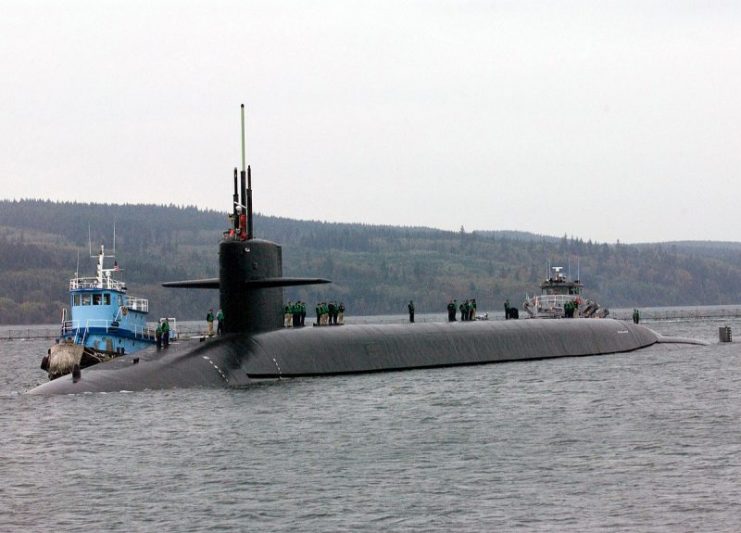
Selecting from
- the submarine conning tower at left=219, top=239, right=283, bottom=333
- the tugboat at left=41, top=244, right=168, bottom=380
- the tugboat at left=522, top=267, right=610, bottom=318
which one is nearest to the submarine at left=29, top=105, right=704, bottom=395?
the submarine conning tower at left=219, top=239, right=283, bottom=333

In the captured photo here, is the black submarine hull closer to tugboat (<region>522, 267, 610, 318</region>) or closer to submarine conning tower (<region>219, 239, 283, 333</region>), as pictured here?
submarine conning tower (<region>219, 239, 283, 333</region>)

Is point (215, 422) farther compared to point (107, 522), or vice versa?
point (215, 422)

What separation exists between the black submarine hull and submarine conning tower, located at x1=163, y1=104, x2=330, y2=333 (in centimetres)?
57

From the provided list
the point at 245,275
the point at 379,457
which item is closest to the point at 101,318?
the point at 245,275

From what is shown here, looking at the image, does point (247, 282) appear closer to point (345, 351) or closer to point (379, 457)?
point (345, 351)

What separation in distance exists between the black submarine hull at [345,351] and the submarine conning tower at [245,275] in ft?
1.85

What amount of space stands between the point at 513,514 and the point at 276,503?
426 cm

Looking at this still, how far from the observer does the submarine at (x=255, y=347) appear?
112ft

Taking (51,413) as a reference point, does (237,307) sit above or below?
above

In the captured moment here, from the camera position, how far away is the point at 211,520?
20.0 m

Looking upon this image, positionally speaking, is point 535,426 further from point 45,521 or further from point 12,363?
point 12,363

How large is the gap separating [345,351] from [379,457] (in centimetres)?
1451

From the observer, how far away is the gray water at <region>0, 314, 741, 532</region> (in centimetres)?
2011

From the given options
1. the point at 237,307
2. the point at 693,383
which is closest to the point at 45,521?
the point at 237,307
